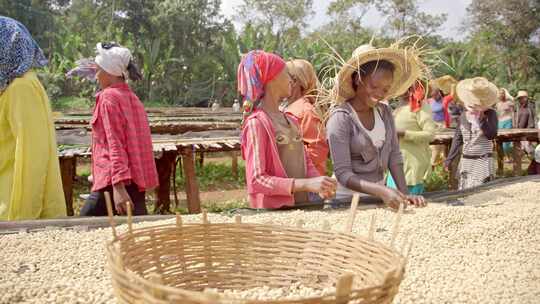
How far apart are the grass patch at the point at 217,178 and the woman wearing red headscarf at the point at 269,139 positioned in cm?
561

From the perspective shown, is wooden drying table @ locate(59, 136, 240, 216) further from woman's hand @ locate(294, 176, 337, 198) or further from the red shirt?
woman's hand @ locate(294, 176, 337, 198)

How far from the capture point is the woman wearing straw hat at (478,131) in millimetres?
4539

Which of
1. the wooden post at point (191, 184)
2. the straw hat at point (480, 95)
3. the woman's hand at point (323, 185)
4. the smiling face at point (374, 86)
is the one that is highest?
the smiling face at point (374, 86)

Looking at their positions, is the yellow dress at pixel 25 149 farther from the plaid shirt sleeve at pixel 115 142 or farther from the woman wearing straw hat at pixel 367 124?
the woman wearing straw hat at pixel 367 124

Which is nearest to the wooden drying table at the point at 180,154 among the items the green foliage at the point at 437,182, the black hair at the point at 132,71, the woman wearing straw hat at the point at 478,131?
the black hair at the point at 132,71

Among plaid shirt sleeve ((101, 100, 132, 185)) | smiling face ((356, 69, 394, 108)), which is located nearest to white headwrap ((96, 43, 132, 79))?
plaid shirt sleeve ((101, 100, 132, 185))

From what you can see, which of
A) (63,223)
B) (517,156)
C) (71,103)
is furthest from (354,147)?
(71,103)

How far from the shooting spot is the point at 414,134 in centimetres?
414

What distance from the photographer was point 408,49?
2.88 metres

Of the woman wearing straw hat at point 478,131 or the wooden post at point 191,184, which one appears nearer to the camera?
the woman wearing straw hat at point 478,131

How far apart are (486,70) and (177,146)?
16.3m

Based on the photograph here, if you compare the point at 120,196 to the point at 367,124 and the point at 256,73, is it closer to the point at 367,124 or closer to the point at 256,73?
the point at 256,73

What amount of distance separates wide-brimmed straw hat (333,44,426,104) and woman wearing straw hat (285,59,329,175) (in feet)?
1.18

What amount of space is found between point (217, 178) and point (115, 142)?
20.9 feet
